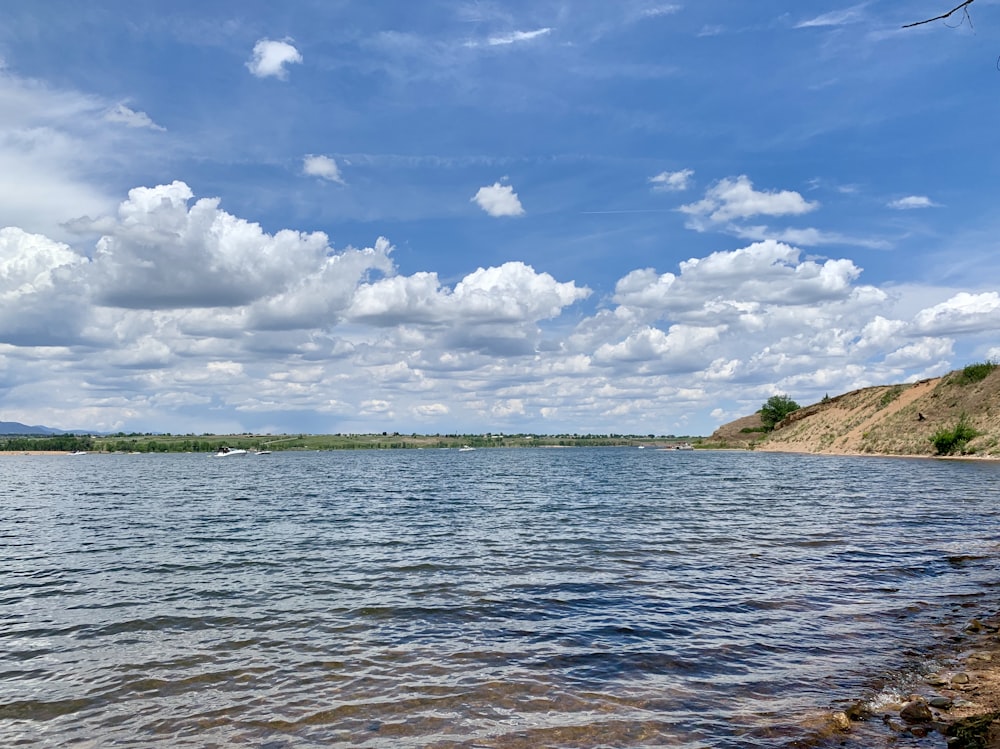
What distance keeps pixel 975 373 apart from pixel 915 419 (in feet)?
38.6

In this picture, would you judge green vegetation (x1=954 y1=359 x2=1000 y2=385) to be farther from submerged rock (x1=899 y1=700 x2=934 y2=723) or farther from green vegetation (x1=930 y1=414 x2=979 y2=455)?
submerged rock (x1=899 y1=700 x2=934 y2=723)

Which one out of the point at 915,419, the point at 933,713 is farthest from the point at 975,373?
the point at 933,713

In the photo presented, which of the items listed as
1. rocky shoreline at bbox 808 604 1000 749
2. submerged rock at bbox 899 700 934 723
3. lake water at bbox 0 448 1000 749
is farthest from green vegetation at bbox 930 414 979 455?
submerged rock at bbox 899 700 934 723

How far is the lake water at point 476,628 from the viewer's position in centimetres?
1137

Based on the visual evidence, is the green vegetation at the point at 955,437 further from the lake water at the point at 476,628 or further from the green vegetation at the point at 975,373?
the lake water at the point at 476,628

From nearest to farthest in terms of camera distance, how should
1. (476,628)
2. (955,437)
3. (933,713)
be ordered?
(933,713) < (476,628) < (955,437)

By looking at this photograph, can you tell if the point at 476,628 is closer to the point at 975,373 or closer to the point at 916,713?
the point at 916,713

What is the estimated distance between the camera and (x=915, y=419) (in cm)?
11481

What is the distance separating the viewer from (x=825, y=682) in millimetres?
12664

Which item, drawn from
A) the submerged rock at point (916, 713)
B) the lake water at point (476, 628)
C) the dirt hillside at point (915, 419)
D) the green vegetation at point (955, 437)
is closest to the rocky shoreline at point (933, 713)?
the submerged rock at point (916, 713)

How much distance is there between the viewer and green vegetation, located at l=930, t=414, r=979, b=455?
313 feet

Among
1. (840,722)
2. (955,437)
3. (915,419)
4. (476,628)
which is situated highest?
(915,419)

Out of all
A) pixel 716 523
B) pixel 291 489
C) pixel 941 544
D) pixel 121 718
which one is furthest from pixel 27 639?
pixel 291 489

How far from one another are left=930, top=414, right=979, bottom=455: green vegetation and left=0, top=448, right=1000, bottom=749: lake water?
70.6 meters
